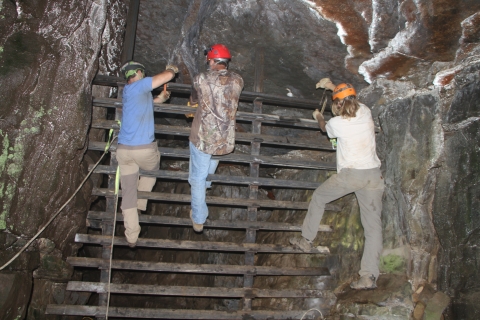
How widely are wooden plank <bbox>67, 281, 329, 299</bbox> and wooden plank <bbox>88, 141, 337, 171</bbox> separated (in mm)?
1574

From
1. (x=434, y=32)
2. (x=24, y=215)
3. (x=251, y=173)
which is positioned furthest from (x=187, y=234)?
(x=434, y=32)

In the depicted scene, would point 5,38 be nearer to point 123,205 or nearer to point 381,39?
point 123,205

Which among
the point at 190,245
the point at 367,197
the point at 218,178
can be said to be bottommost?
the point at 190,245

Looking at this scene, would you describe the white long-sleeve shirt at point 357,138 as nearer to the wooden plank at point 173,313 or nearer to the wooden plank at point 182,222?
the wooden plank at point 182,222

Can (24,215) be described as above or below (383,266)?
above

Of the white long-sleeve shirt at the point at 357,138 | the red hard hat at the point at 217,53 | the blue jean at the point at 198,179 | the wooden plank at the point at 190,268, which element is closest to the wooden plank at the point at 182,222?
the blue jean at the point at 198,179

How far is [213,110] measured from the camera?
13.7ft

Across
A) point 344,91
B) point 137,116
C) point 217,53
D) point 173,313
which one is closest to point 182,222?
point 173,313

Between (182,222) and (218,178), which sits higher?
(218,178)

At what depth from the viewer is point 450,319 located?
Result: 399cm

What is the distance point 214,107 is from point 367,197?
2021 mm

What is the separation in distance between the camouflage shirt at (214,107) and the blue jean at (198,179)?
10cm

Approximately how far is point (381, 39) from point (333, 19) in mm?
566

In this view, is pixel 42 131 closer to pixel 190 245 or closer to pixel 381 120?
pixel 190 245
